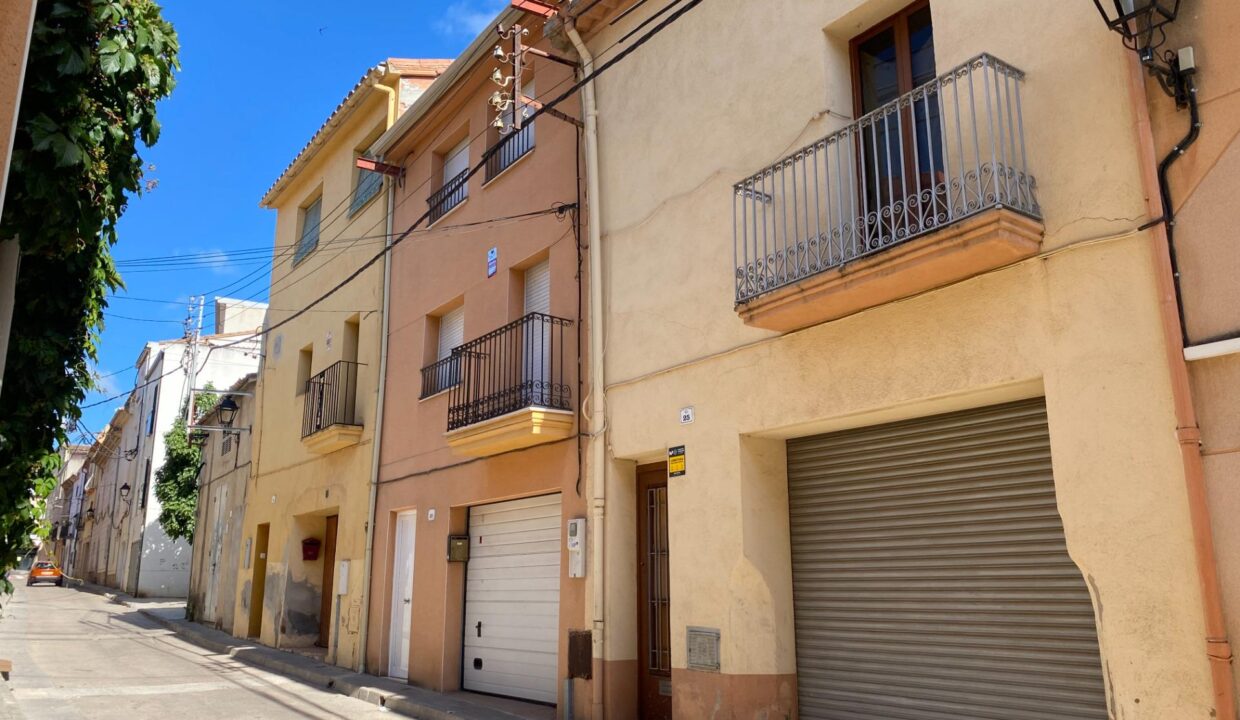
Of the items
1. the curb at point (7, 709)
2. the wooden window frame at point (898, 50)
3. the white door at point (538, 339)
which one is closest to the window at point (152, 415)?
the curb at point (7, 709)

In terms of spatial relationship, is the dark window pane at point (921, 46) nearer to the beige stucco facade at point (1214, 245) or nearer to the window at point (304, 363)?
the beige stucco facade at point (1214, 245)

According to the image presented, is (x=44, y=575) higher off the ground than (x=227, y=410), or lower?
lower

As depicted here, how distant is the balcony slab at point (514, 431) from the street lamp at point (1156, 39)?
618 cm

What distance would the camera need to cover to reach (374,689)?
11.5 meters

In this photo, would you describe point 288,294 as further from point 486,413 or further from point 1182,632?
point 1182,632

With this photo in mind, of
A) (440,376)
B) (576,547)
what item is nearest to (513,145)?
(440,376)

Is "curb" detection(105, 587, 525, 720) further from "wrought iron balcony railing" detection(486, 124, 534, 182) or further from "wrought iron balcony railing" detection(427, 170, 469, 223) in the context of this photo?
"wrought iron balcony railing" detection(486, 124, 534, 182)

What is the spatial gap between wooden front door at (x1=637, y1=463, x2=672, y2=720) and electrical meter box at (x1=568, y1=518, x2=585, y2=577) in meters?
0.57

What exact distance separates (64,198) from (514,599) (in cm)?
739

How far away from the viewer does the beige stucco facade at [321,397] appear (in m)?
14.7

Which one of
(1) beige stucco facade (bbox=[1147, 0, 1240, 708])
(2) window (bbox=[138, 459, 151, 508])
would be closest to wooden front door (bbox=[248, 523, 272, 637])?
(1) beige stucco facade (bbox=[1147, 0, 1240, 708])

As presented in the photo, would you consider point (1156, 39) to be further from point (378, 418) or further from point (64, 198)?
point (378, 418)

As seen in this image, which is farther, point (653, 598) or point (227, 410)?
point (227, 410)

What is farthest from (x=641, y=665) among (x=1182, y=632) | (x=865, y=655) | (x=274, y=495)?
(x=274, y=495)
